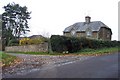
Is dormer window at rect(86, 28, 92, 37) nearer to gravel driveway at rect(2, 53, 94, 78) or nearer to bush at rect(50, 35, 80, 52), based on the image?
bush at rect(50, 35, 80, 52)

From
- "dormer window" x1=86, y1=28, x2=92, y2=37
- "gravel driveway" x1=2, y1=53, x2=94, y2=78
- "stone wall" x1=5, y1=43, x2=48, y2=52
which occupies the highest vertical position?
"dormer window" x1=86, y1=28, x2=92, y2=37

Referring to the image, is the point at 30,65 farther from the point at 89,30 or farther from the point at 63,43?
the point at 89,30

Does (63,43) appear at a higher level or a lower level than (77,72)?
higher

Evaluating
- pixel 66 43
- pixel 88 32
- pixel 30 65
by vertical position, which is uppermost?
pixel 88 32

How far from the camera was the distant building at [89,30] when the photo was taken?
2430 inches

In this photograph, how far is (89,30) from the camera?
62781 mm

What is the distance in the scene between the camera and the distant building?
61.7m

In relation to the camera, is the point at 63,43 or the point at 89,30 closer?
the point at 63,43

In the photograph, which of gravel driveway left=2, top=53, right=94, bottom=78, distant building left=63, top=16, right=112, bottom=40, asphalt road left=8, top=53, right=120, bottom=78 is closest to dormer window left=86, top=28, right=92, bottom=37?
distant building left=63, top=16, right=112, bottom=40

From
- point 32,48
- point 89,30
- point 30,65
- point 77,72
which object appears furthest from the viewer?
point 89,30

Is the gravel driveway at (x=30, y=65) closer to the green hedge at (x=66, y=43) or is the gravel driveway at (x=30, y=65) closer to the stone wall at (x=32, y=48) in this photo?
the green hedge at (x=66, y=43)

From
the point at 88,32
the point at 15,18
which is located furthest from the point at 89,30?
the point at 15,18

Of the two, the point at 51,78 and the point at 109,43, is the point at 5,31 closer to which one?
the point at 109,43

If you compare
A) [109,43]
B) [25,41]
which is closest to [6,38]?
[25,41]
